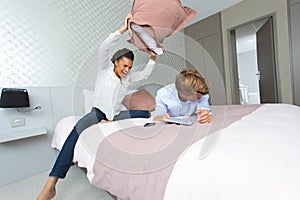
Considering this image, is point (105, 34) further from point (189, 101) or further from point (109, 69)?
point (189, 101)

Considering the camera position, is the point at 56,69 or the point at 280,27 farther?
the point at 280,27

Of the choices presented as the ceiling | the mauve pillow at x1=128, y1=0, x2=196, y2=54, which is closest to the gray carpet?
the mauve pillow at x1=128, y1=0, x2=196, y2=54

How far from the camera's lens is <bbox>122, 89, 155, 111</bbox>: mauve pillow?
1.64 metres

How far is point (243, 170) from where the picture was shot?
450 millimetres

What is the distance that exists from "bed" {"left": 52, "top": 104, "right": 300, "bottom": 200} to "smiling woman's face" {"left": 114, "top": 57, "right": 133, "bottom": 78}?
46 cm

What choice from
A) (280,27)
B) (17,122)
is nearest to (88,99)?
(17,122)

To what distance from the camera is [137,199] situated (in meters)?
0.63

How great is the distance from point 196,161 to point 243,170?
5.1 inches

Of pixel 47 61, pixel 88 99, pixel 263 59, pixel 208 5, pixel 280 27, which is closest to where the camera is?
pixel 88 99

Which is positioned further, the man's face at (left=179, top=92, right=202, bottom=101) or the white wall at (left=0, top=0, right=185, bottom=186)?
the white wall at (left=0, top=0, right=185, bottom=186)

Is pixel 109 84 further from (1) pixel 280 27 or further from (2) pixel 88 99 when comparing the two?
(1) pixel 280 27

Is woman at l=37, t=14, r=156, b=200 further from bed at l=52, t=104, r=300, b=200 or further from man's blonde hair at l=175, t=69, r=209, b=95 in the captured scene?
man's blonde hair at l=175, t=69, r=209, b=95

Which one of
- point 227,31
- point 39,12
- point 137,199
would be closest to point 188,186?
point 137,199

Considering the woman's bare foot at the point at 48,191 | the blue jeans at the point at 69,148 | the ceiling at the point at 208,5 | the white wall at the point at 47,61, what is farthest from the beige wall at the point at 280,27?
the woman's bare foot at the point at 48,191
